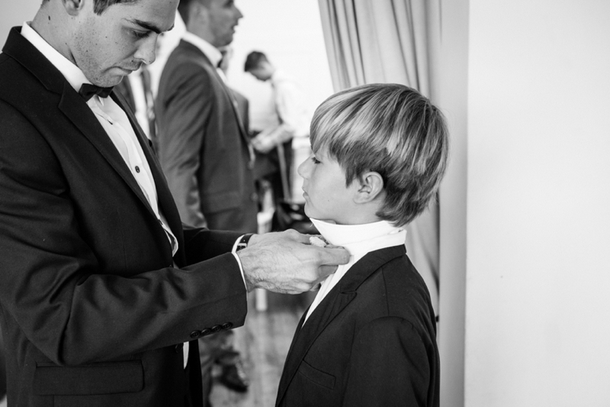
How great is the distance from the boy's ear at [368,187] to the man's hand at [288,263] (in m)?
0.12

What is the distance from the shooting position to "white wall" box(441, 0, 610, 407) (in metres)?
1.55

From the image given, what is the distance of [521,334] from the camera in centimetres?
168

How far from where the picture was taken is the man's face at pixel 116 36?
46.3 inches

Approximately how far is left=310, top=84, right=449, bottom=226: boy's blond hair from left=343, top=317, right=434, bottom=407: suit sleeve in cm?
27

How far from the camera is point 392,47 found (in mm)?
1774

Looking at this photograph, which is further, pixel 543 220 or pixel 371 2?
pixel 371 2

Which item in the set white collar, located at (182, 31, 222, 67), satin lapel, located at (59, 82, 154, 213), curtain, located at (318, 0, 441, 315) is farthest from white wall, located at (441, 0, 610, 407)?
white collar, located at (182, 31, 222, 67)

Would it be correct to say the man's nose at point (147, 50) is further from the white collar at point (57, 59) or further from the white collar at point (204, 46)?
the white collar at point (204, 46)

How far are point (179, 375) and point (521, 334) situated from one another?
0.99 meters

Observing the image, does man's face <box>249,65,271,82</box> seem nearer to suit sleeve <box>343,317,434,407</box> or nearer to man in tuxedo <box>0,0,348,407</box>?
man in tuxedo <box>0,0,348,407</box>

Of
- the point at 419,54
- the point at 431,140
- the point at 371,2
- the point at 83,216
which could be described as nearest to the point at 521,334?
the point at 431,140

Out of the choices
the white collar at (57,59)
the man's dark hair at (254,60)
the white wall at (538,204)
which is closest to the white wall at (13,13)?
the white collar at (57,59)

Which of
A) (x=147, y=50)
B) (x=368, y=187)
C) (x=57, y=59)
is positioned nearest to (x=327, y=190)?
(x=368, y=187)

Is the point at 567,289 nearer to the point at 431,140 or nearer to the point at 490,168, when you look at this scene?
the point at 490,168
